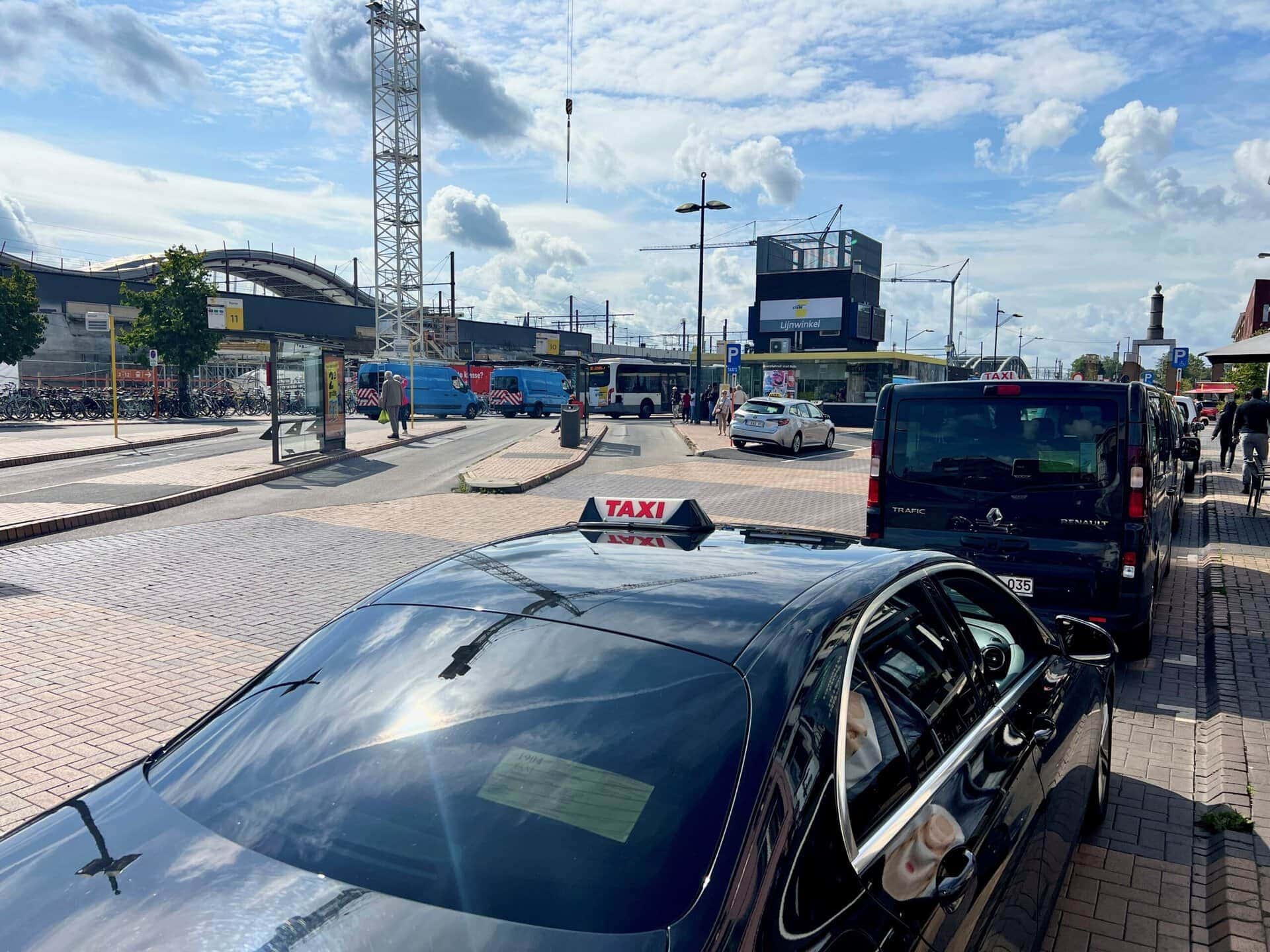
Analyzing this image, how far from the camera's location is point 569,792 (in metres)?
1.83

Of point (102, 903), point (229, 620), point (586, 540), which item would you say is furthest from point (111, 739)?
point (102, 903)

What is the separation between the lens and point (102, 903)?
1677 mm

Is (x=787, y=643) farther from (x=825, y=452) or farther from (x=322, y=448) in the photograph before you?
(x=825, y=452)

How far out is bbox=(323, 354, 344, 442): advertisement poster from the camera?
20.3 metres

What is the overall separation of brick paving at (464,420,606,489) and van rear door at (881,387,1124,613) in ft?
30.6

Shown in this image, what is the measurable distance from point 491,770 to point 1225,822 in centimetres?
365

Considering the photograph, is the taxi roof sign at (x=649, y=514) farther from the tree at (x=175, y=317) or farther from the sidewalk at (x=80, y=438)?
the tree at (x=175, y=317)

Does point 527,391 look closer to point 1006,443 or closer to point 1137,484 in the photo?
point 1006,443

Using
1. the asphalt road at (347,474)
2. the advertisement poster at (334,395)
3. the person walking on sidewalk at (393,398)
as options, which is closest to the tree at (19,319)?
the asphalt road at (347,474)

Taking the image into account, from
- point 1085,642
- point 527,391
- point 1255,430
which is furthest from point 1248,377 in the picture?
point 1085,642

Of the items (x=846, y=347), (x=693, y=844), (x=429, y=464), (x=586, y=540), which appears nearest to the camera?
(x=693, y=844)

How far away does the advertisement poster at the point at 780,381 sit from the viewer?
4441cm

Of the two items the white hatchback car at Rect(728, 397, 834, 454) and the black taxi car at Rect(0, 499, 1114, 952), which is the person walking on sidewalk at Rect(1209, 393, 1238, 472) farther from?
the black taxi car at Rect(0, 499, 1114, 952)

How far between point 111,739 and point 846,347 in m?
72.2
